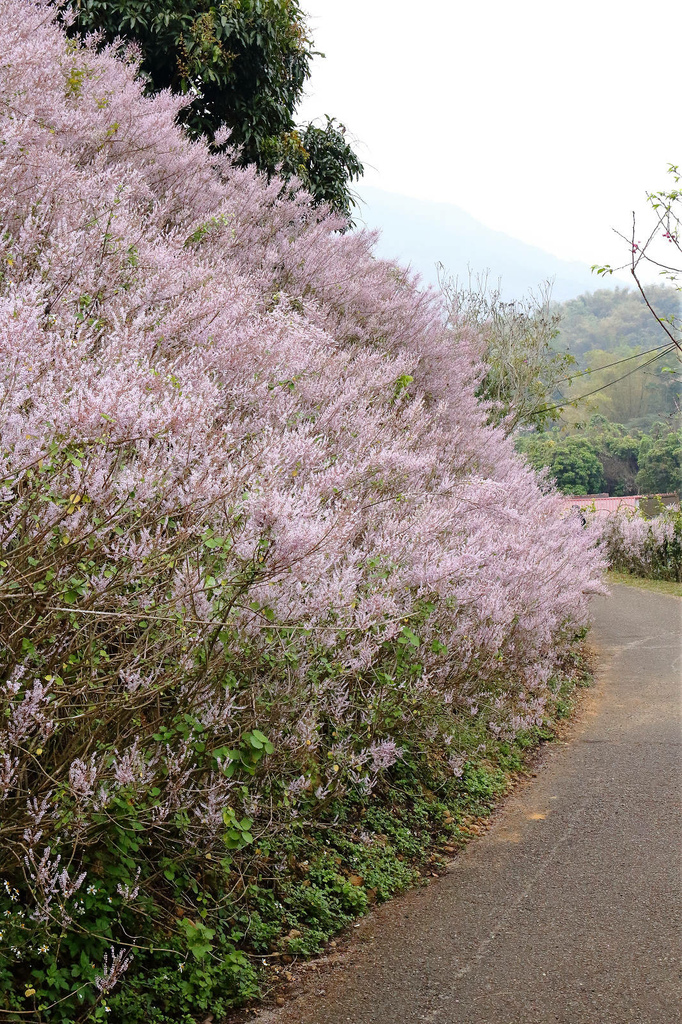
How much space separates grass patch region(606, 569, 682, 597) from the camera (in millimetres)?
16312

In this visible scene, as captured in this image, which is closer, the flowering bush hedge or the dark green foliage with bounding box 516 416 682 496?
the flowering bush hedge

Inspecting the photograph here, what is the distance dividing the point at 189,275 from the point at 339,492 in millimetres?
2190

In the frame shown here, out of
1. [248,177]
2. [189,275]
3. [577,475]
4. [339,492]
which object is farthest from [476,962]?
[577,475]

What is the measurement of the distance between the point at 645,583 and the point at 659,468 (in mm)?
19849

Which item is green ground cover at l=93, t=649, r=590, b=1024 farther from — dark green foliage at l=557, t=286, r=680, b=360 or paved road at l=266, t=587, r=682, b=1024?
Answer: dark green foliage at l=557, t=286, r=680, b=360

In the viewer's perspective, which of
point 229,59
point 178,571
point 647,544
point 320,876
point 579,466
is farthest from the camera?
point 579,466

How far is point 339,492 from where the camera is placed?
480 cm

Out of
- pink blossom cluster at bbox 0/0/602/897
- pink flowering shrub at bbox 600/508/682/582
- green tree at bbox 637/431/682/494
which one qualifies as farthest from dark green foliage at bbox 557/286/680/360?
pink blossom cluster at bbox 0/0/602/897

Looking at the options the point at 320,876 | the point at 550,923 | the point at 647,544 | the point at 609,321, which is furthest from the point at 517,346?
the point at 609,321

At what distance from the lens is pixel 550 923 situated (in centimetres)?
403

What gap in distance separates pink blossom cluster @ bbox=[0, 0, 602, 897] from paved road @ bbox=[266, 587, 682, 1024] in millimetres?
765

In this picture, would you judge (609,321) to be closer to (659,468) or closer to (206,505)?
(659,468)

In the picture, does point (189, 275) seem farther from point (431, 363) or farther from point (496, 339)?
point (496, 339)

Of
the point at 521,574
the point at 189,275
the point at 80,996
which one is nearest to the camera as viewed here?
the point at 80,996
